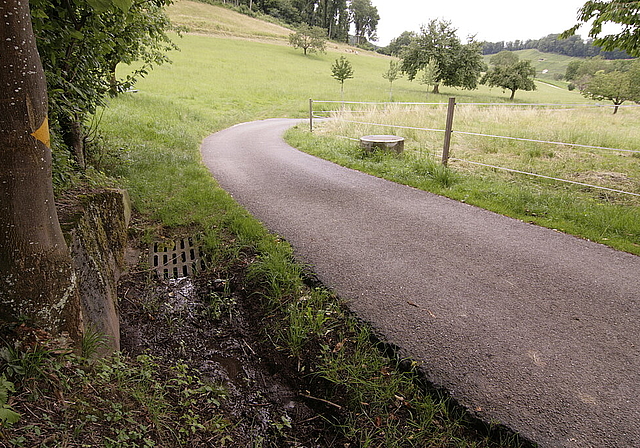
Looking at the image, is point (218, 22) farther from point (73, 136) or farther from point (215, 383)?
point (215, 383)

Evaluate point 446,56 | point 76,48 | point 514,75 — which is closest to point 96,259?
point 76,48

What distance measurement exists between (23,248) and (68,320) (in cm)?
50

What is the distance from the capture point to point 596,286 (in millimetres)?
3729

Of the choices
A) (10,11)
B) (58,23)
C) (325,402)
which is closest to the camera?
(10,11)

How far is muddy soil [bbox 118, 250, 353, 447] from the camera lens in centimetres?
236

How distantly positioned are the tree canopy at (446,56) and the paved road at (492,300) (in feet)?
121

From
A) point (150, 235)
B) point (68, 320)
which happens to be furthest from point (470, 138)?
point (68, 320)

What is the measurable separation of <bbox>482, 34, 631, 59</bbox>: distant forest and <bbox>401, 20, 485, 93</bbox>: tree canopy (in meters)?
97.6

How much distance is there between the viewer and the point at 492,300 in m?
3.49

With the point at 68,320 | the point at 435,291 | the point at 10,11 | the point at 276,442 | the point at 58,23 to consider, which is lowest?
the point at 276,442

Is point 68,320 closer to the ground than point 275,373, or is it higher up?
higher up

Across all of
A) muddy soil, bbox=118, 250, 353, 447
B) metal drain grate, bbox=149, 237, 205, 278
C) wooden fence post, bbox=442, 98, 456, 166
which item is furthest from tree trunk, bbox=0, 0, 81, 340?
wooden fence post, bbox=442, 98, 456, 166

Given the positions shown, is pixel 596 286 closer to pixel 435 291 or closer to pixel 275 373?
pixel 435 291

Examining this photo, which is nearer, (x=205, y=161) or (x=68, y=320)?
(x=68, y=320)
